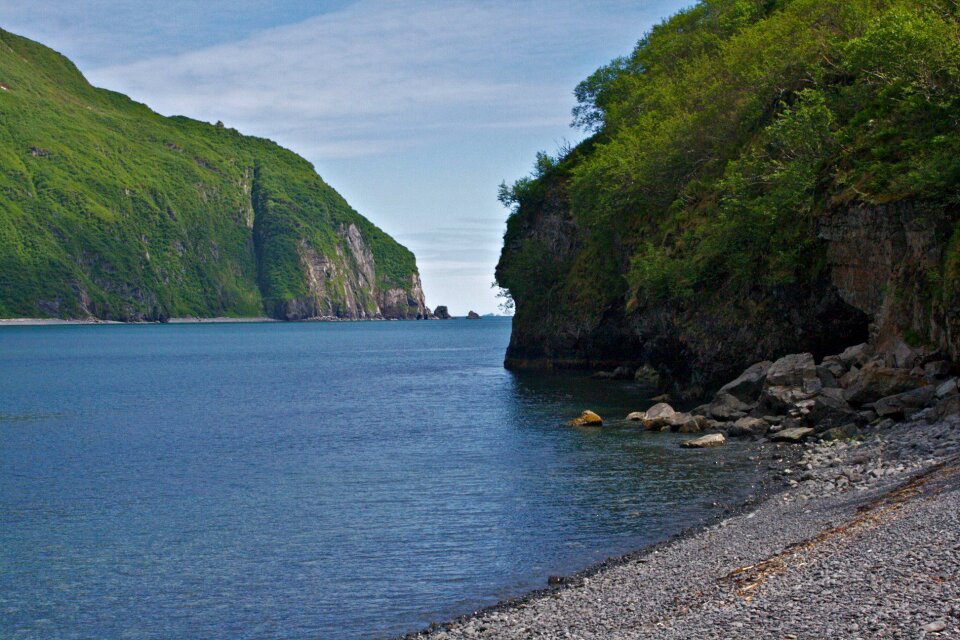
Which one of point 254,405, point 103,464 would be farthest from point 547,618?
point 254,405

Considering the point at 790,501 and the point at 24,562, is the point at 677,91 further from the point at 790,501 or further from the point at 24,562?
the point at 24,562

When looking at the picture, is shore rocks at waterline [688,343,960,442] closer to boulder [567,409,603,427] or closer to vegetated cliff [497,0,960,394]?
vegetated cliff [497,0,960,394]

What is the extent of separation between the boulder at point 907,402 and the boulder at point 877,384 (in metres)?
1.14

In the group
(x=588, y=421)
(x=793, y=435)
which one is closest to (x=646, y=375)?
(x=588, y=421)

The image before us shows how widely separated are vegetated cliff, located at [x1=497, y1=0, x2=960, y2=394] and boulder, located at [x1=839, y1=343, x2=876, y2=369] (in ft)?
3.12

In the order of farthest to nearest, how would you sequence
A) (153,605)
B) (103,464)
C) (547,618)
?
(103,464)
(153,605)
(547,618)

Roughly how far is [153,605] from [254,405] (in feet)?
152

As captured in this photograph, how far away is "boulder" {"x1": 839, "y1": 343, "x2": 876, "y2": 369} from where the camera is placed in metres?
41.5

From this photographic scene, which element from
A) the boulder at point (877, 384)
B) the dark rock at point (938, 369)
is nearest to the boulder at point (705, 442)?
the boulder at point (877, 384)

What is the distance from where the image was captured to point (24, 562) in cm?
2464

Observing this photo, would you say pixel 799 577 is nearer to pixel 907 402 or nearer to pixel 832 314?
pixel 907 402

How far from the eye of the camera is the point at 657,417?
150ft

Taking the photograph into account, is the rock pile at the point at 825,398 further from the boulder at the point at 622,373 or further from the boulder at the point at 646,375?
the boulder at the point at 622,373

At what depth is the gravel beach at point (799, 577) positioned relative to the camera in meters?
14.2
